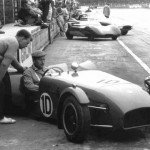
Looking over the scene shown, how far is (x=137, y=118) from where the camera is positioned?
6.04 metres

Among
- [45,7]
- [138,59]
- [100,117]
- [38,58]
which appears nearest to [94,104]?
[100,117]

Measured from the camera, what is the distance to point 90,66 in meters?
7.46

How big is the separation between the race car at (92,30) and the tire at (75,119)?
58.6ft

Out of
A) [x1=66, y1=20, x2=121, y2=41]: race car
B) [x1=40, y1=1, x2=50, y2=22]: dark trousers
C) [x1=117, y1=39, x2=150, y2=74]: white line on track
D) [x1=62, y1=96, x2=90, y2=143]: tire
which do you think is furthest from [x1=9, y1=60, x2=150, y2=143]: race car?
[x1=66, y1=20, x2=121, y2=41]: race car

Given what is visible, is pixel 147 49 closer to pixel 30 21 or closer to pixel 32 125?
pixel 30 21

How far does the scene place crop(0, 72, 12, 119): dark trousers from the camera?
714cm

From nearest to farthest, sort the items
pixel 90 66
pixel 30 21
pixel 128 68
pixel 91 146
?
pixel 91 146
pixel 90 66
pixel 128 68
pixel 30 21

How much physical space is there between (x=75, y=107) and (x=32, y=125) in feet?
4.14

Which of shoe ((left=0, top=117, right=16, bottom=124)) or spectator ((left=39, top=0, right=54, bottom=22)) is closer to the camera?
shoe ((left=0, top=117, right=16, bottom=124))

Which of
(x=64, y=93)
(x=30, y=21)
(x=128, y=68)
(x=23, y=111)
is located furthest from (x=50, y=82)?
(x=30, y=21)

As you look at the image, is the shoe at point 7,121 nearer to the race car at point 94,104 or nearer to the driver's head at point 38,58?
the race car at point 94,104

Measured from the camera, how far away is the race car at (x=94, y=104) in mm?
5926

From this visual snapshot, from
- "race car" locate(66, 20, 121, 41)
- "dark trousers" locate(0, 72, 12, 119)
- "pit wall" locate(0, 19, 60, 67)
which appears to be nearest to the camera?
"dark trousers" locate(0, 72, 12, 119)

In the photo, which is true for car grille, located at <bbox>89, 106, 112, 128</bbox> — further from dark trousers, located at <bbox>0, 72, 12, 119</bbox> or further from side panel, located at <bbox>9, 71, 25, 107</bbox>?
side panel, located at <bbox>9, 71, 25, 107</bbox>
